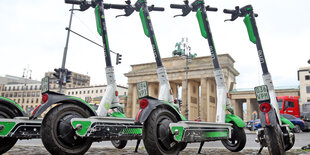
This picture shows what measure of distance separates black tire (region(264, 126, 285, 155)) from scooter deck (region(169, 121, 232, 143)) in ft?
3.21

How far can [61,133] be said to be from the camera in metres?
5.00

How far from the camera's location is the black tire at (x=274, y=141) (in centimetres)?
477

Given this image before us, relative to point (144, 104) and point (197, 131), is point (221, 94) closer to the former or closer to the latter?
point (197, 131)

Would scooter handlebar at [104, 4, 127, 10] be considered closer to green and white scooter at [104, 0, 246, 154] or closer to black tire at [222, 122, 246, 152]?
green and white scooter at [104, 0, 246, 154]

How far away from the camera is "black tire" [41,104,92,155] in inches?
190

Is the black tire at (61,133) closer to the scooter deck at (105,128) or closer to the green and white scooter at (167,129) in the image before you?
the scooter deck at (105,128)

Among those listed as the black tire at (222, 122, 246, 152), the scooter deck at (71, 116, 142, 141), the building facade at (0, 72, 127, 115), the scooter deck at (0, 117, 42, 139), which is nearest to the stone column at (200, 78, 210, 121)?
the black tire at (222, 122, 246, 152)

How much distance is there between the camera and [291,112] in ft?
86.6

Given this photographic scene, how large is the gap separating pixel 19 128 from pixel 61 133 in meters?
1.59

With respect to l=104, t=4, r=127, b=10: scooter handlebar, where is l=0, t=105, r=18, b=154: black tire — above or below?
below

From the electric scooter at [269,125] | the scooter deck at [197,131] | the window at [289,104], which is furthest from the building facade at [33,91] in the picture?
the scooter deck at [197,131]

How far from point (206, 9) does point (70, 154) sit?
5160mm

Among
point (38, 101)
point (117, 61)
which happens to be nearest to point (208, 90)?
point (117, 61)

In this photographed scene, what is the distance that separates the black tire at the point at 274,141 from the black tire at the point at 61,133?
331 cm
